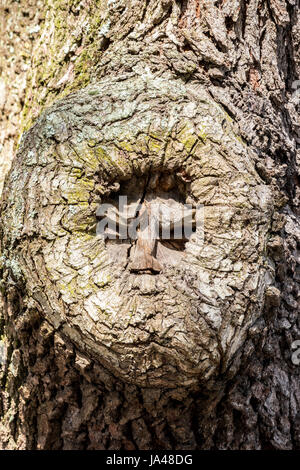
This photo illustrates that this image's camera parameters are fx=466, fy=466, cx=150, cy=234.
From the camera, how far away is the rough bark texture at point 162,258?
1398 mm

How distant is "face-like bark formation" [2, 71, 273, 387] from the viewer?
1.38 metres

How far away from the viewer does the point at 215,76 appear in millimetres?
1644

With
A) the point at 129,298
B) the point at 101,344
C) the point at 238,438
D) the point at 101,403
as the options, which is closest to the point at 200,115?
the point at 129,298

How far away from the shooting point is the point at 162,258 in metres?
1.48

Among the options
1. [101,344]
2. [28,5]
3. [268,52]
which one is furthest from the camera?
[28,5]

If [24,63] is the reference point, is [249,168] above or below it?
below

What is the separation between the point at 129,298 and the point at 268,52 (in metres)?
1.09

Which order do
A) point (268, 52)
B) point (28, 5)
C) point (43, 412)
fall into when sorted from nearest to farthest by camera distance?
point (43, 412) < point (268, 52) < point (28, 5)

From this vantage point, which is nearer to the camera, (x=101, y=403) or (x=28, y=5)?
(x=101, y=403)

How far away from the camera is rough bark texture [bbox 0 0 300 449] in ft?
4.59

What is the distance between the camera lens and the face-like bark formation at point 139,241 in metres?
1.38

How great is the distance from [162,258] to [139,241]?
0.09 meters

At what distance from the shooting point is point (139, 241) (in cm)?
149
